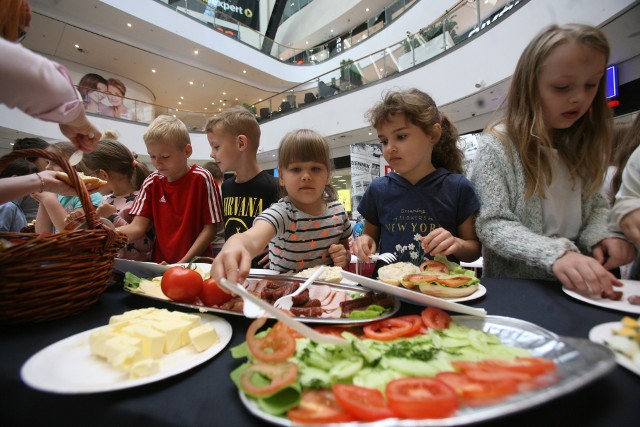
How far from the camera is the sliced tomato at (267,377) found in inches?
20.0

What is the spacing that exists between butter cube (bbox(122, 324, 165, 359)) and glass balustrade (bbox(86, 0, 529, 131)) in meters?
8.81

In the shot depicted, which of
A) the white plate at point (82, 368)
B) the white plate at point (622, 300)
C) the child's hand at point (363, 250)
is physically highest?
the child's hand at point (363, 250)

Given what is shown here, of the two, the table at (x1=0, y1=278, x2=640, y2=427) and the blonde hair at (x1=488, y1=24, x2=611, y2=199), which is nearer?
the table at (x1=0, y1=278, x2=640, y2=427)

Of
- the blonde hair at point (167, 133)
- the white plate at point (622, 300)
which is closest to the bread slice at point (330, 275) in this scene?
the white plate at point (622, 300)

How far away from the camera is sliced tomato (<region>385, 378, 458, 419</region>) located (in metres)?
0.44

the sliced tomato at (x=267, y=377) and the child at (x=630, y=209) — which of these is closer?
the sliced tomato at (x=267, y=377)

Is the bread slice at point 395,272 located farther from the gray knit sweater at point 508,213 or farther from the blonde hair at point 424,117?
the blonde hair at point 424,117

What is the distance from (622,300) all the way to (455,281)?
0.50m

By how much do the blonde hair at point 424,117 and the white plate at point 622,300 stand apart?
1.14 m

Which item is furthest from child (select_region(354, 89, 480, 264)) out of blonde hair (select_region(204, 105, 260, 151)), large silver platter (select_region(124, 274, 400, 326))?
blonde hair (select_region(204, 105, 260, 151))

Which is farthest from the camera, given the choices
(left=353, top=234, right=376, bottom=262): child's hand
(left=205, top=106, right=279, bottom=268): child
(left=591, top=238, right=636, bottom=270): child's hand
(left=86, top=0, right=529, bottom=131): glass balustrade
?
(left=86, top=0, right=529, bottom=131): glass balustrade

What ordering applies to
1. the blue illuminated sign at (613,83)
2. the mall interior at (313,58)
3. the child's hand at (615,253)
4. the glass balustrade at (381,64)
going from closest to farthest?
1. the child's hand at (615,253)
2. the blue illuminated sign at (613,83)
3. the mall interior at (313,58)
4. the glass balustrade at (381,64)

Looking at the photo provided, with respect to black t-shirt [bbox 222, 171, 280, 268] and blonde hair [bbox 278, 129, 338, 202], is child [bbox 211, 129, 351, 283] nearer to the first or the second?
blonde hair [bbox 278, 129, 338, 202]

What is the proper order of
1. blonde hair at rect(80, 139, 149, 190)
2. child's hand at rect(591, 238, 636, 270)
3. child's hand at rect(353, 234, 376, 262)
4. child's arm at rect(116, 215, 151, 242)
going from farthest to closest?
blonde hair at rect(80, 139, 149, 190), child's arm at rect(116, 215, 151, 242), child's hand at rect(353, 234, 376, 262), child's hand at rect(591, 238, 636, 270)
